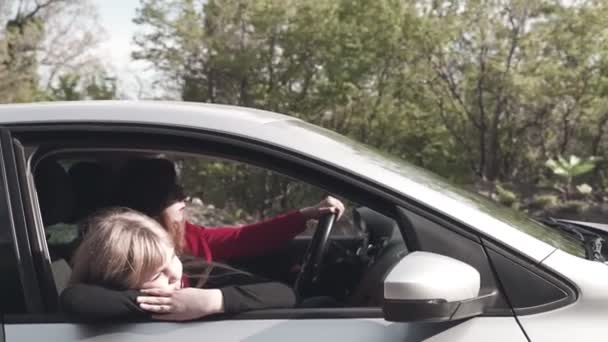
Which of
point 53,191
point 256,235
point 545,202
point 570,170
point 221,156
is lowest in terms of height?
point 545,202

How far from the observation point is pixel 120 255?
1918mm

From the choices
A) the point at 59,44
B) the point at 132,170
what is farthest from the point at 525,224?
the point at 59,44

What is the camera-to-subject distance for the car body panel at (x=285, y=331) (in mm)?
1718

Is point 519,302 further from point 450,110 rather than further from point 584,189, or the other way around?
point 450,110

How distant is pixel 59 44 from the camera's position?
2681cm

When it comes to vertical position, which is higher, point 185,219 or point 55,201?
point 55,201

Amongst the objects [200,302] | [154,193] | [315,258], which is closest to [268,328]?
[200,302]

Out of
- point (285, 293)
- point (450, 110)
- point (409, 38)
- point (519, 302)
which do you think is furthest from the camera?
point (450, 110)

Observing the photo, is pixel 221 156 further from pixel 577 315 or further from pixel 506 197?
pixel 506 197

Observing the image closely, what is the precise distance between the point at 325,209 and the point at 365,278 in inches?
26.4

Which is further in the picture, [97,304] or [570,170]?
[570,170]

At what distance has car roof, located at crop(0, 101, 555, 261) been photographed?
1.83m

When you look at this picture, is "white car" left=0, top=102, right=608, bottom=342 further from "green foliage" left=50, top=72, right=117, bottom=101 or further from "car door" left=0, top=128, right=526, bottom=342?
"green foliage" left=50, top=72, right=117, bottom=101

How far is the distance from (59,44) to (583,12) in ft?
59.2
